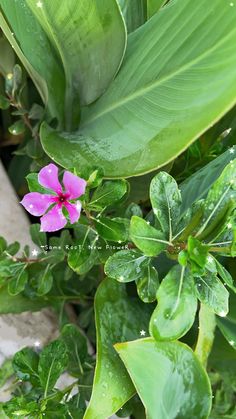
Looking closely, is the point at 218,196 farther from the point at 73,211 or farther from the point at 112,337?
the point at 112,337

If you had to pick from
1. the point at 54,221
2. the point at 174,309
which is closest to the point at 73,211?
the point at 54,221

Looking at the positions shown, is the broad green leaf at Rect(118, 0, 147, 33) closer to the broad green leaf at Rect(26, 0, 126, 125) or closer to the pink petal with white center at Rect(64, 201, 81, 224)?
the broad green leaf at Rect(26, 0, 126, 125)

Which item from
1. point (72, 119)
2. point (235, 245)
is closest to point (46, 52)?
point (72, 119)

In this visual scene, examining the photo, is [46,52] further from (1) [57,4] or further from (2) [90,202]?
(2) [90,202]

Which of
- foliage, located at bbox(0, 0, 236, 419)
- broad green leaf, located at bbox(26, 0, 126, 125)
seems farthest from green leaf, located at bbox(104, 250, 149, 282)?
broad green leaf, located at bbox(26, 0, 126, 125)

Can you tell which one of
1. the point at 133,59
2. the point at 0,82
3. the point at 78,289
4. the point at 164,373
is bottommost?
the point at 78,289
